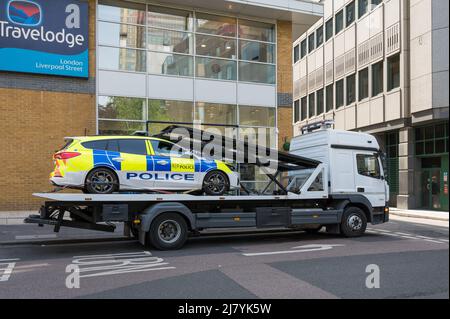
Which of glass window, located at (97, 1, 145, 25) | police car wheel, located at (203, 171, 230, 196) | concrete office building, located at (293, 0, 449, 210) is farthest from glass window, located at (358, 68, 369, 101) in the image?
police car wheel, located at (203, 171, 230, 196)

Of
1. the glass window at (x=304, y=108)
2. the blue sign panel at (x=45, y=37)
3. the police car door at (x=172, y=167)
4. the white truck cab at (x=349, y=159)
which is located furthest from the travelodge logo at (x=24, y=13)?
the glass window at (x=304, y=108)

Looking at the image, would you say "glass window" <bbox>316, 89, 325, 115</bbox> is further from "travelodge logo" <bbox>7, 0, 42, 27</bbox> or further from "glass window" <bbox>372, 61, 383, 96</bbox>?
"travelodge logo" <bbox>7, 0, 42, 27</bbox>

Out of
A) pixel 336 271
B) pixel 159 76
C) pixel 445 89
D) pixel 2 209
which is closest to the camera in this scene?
pixel 445 89

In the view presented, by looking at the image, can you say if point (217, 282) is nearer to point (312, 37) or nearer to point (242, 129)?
point (242, 129)

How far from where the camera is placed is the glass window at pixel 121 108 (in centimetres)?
1667

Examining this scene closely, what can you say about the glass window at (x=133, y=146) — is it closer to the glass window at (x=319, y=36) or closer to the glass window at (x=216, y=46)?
the glass window at (x=216, y=46)

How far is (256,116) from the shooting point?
19.2 meters

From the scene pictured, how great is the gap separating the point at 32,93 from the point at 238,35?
28.3 ft

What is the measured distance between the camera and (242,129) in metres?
18.9

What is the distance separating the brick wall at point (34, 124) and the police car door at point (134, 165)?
677 cm

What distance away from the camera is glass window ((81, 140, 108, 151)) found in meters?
9.80

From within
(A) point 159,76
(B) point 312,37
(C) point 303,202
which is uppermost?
(B) point 312,37
